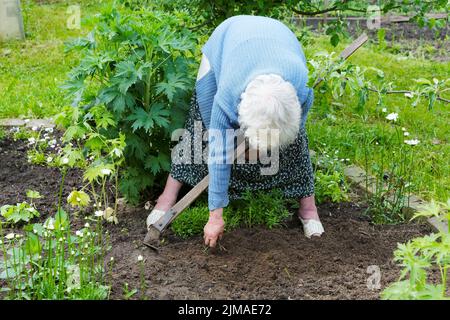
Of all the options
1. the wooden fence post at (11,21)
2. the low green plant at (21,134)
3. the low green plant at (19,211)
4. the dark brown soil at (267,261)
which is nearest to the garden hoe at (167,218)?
the dark brown soil at (267,261)

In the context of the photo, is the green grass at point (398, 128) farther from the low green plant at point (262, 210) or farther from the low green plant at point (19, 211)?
the low green plant at point (19, 211)

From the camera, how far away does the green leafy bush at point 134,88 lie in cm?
345

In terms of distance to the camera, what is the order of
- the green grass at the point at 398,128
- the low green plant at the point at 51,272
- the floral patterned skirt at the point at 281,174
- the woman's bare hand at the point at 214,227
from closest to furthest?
1. the low green plant at the point at 51,272
2. the woman's bare hand at the point at 214,227
3. the floral patterned skirt at the point at 281,174
4. the green grass at the point at 398,128

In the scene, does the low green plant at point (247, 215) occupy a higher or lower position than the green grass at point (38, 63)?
higher

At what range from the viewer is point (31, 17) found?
8336mm

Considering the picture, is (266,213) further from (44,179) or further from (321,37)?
(321,37)

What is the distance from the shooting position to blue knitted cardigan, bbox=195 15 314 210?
116 inches

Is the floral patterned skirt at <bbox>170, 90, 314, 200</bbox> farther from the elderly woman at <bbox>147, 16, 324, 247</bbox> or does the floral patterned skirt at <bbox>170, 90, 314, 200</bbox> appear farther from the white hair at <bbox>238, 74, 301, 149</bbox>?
the white hair at <bbox>238, 74, 301, 149</bbox>

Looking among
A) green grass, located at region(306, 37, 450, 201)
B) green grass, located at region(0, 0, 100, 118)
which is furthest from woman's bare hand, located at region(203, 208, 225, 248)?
green grass, located at region(0, 0, 100, 118)

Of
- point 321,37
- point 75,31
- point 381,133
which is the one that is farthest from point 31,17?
point 381,133

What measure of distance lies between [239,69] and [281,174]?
2.61 ft

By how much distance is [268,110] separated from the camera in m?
2.70

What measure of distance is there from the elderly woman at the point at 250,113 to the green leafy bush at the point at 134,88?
13 centimetres

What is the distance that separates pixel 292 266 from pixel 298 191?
1.81ft
